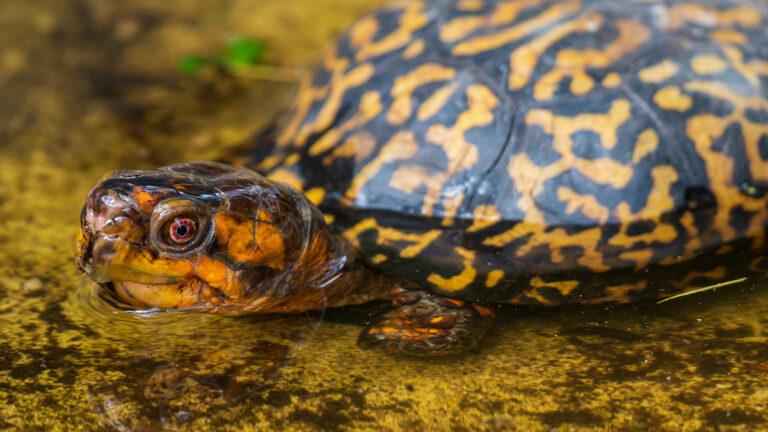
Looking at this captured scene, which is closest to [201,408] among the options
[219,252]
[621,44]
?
[219,252]

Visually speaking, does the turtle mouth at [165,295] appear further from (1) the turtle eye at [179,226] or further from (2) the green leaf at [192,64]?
(2) the green leaf at [192,64]

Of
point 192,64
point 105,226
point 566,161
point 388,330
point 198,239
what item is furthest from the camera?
point 192,64

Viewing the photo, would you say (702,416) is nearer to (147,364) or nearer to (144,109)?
(147,364)

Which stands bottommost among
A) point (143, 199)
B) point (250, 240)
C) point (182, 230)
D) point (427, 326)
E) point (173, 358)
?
point (427, 326)

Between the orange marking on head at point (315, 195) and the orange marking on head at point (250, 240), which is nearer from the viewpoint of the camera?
the orange marking on head at point (250, 240)

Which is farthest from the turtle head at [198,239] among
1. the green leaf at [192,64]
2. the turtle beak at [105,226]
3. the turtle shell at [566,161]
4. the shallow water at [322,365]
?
the green leaf at [192,64]

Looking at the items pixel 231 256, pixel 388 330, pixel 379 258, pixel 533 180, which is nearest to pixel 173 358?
pixel 231 256

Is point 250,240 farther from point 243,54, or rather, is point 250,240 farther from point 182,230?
point 243,54
